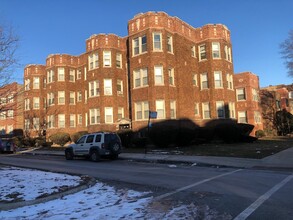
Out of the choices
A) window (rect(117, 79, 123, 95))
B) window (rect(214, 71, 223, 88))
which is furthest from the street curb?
window (rect(214, 71, 223, 88))

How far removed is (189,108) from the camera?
3169cm

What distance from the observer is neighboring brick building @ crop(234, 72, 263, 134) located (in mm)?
42625

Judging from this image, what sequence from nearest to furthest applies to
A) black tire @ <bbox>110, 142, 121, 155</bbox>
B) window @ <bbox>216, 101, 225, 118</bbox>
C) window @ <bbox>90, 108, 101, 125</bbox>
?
black tire @ <bbox>110, 142, 121, 155</bbox> < window @ <bbox>90, 108, 101, 125</bbox> < window @ <bbox>216, 101, 225, 118</bbox>

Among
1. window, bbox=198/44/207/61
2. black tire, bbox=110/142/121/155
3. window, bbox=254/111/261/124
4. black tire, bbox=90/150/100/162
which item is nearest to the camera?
black tire, bbox=90/150/100/162

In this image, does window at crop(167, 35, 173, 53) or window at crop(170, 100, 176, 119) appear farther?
window at crop(167, 35, 173, 53)

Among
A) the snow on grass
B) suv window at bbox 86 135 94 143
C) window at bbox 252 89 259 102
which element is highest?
Result: window at bbox 252 89 259 102

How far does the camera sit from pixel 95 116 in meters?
32.8

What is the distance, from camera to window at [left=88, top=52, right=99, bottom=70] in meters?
33.2

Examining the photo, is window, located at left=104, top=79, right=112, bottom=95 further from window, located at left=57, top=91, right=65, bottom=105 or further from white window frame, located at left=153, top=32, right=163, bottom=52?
window, located at left=57, top=91, right=65, bottom=105

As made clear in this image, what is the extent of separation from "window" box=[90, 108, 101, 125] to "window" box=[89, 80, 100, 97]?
1.64 meters

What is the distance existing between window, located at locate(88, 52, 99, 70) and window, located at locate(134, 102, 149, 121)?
6861 mm

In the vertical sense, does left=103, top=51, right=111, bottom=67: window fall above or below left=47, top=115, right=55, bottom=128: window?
above

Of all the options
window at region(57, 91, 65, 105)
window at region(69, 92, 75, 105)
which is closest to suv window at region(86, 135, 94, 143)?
window at region(57, 91, 65, 105)

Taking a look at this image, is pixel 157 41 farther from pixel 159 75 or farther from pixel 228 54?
pixel 228 54
